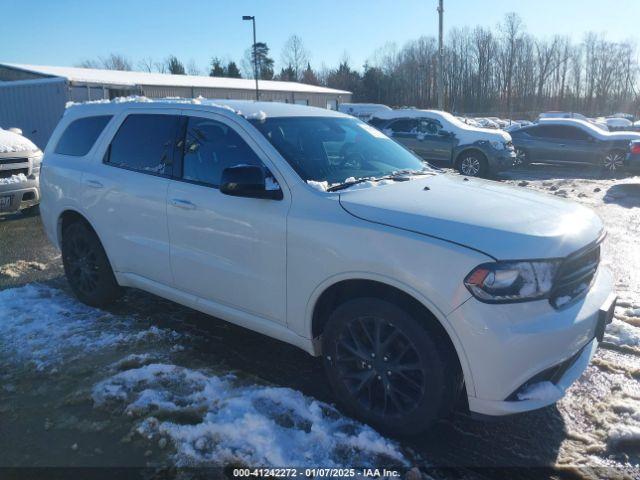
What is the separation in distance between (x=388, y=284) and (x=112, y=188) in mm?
2693

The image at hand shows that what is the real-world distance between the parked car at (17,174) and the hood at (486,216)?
7162mm

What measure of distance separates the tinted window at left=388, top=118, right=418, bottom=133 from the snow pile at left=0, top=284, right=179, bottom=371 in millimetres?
11077

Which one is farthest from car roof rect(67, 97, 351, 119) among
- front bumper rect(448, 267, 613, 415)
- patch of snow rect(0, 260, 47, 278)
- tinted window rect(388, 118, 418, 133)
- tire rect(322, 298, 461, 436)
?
tinted window rect(388, 118, 418, 133)

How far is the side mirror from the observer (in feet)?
10.5

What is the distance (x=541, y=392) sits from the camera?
263 cm

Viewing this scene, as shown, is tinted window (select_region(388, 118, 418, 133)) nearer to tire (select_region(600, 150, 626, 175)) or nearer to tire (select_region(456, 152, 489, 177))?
tire (select_region(456, 152, 489, 177))

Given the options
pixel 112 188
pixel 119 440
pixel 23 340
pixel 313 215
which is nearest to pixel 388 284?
pixel 313 215

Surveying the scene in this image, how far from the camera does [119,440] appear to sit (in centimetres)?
296

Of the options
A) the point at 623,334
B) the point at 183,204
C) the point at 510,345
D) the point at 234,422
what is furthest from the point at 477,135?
the point at 234,422

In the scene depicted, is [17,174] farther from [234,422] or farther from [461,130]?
[461,130]

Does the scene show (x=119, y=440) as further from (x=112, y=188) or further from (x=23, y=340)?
(x=112, y=188)

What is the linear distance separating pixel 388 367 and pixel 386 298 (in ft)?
1.28

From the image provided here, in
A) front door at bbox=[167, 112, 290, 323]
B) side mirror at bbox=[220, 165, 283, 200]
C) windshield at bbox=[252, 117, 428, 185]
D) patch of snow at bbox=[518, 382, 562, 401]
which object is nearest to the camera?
patch of snow at bbox=[518, 382, 562, 401]

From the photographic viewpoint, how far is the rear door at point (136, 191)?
4.03 metres
